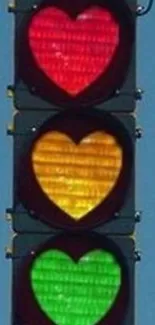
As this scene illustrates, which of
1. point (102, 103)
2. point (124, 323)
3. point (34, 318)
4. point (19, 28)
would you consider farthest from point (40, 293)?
point (19, 28)

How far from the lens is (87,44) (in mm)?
3564

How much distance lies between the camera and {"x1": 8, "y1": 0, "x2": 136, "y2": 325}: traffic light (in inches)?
138

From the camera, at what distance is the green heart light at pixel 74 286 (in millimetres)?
3494

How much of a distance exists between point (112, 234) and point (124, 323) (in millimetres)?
304

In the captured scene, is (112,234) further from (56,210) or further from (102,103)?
(102,103)

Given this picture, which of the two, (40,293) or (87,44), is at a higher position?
(87,44)

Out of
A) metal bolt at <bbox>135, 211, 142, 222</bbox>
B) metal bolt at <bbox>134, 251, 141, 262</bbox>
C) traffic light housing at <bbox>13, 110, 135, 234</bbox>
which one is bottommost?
metal bolt at <bbox>134, 251, 141, 262</bbox>

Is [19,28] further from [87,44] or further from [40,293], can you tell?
[40,293]

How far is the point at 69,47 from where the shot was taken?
352 cm

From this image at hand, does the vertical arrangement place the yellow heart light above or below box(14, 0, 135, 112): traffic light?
below

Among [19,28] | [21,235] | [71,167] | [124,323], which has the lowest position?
[124,323]

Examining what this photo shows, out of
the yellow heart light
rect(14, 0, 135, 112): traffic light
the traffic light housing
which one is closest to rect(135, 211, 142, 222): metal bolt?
the traffic light housing

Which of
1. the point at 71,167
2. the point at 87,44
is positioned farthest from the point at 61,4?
the point at 71,167

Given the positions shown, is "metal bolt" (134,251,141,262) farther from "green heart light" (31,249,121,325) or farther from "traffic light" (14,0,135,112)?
"traffic light" (14,0,135,112)
